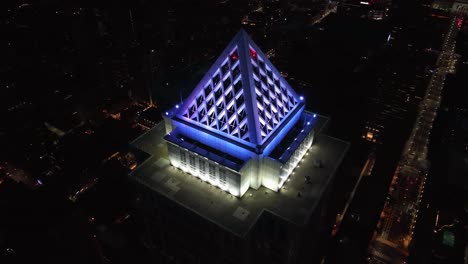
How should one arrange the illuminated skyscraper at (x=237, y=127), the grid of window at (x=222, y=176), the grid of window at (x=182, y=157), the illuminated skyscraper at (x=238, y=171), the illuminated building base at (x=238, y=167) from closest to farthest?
the illuminated skyscraper at (x=238, y=171) < the illuminated skyscraper at (x=237, y=127) < the illuminated building base at (x=238, y=167) < the grid of window at (x=222, y=176) < the grid of window at (x=182, y=157)

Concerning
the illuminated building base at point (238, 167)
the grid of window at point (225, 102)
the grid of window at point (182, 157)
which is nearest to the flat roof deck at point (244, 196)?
the illuminated building base at point (238, 167)

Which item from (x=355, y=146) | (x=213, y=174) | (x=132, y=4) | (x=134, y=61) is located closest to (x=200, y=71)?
(x=134, y=61)

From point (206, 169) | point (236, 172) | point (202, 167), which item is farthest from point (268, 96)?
point (202, 167)

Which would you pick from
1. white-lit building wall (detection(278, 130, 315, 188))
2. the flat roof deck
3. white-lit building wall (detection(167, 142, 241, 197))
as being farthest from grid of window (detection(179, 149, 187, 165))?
white-lit building wall (detection(278, 130, 315, 188))

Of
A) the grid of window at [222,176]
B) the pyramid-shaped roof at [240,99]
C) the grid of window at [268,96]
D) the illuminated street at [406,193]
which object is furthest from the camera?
the illuminated street at [406,193]

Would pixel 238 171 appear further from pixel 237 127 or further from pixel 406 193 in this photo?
pixel 406 193

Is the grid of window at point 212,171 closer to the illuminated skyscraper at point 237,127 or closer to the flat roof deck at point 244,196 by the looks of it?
the illuminated skyscraper at point 237,127

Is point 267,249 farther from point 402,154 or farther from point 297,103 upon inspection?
point 402,154

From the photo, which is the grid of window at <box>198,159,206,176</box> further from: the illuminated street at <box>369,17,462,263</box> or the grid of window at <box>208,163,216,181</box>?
the illuminated street at <box>369,17,462,263</box>
